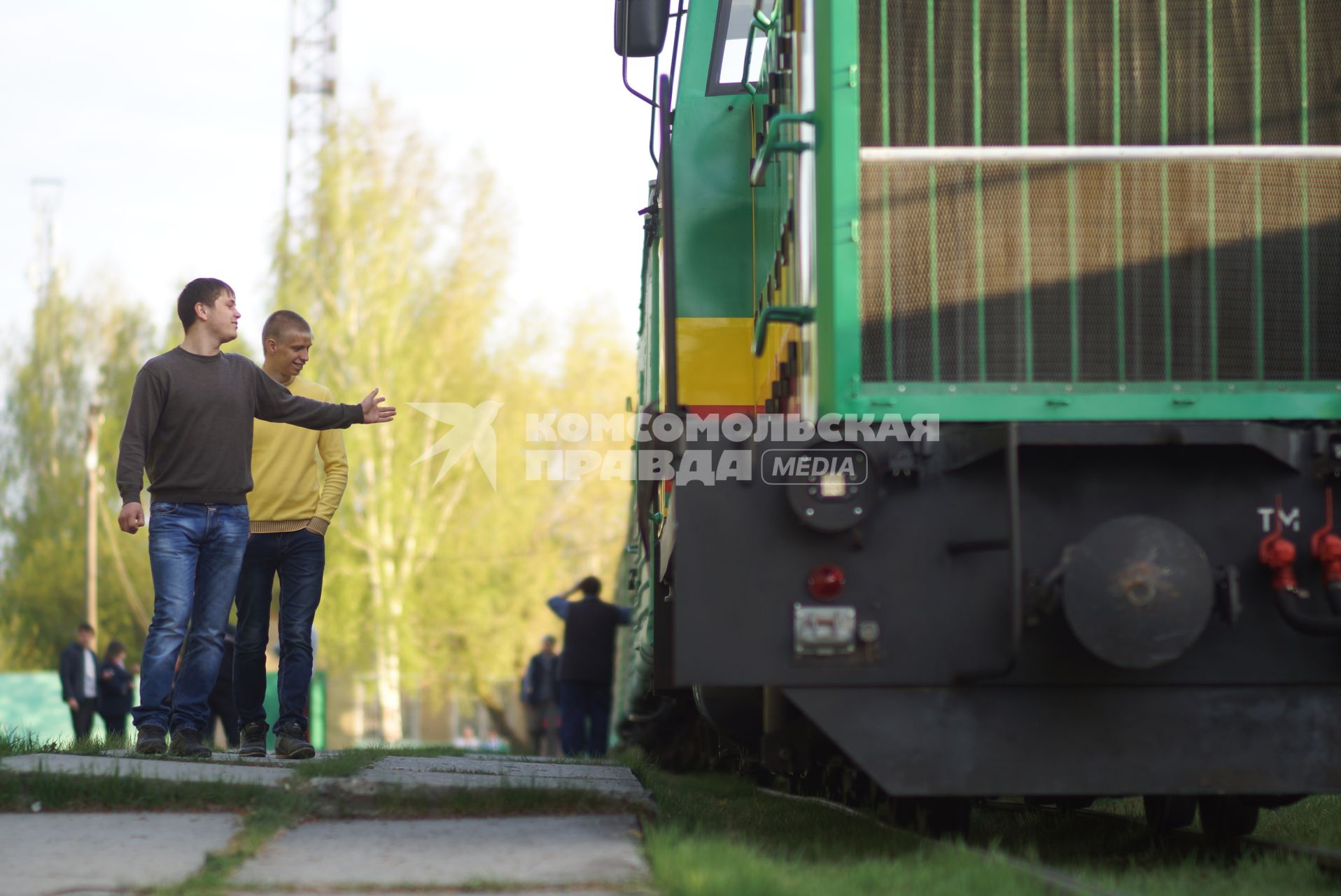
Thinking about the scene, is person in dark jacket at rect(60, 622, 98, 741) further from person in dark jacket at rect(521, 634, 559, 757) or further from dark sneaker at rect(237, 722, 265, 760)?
dark sneaker at rect(237, 722, 265, 760)

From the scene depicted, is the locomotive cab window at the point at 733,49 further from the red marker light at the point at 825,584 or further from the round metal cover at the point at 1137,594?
the round metal cover at the point at 1137,594

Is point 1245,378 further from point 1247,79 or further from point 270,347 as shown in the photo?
point 270,347

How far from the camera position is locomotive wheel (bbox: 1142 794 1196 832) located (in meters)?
5.84

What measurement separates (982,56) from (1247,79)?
839 millimetres

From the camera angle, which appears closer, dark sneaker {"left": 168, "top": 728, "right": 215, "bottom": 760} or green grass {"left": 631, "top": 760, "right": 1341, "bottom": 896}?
green grass {"left": 631, "top": 760, "right": 1341, "bottom": 896}

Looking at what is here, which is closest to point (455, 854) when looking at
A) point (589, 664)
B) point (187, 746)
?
point (187, 746)

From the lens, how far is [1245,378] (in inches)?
196

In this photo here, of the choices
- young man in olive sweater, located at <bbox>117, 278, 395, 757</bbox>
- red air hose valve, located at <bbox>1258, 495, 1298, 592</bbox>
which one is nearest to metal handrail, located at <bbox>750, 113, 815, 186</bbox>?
red air hose valve, located at <bbox>1258, 495, 1298, 592</bbox>

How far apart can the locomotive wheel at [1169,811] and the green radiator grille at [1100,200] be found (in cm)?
172

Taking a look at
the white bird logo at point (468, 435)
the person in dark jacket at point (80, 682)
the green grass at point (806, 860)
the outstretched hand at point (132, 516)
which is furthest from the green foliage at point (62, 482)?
the green grass at point (806, 860)

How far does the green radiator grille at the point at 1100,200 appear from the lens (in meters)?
4.96

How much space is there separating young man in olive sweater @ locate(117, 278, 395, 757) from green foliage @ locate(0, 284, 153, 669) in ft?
127

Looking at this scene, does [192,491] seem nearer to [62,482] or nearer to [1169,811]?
[1169,811]

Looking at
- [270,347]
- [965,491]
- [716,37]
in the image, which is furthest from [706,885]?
[716,37]
